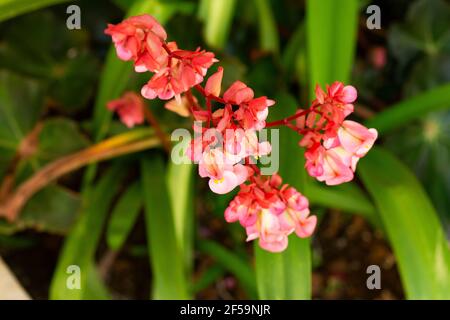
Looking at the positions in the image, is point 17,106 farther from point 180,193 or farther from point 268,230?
point 268,230

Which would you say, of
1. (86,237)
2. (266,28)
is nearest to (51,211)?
(86,237)

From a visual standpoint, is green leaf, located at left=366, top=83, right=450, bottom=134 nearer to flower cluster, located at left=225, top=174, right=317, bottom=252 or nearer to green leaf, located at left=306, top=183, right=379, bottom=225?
Result: green leaf, located at left=306, top=183, right=379, bottom=225

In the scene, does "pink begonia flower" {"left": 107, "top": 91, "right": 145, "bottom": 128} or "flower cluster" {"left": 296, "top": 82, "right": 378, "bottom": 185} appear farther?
"pink begonia flower" {"left": 107, "top": 91, "right": 145, "bottom": 128}

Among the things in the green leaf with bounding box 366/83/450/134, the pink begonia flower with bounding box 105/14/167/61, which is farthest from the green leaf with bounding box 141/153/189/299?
the pink begonia flower with bounding box 105/14/167/61

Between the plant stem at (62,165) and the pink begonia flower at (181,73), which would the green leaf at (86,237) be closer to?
the plant stem at (62,165)

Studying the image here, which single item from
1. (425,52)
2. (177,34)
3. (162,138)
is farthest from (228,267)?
(425,52)

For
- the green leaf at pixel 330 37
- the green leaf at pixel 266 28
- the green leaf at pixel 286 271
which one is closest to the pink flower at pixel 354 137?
the green leaf at pixel 286 271
